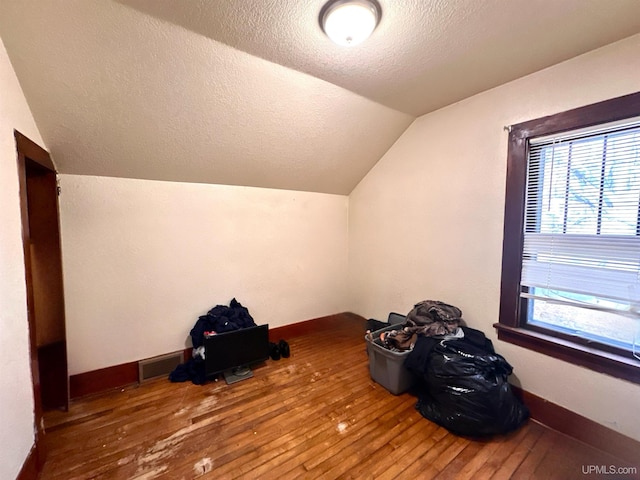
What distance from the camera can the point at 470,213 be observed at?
2.12m

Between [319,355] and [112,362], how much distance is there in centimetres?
179

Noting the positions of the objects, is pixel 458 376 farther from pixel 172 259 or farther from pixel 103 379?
pixel 103 379

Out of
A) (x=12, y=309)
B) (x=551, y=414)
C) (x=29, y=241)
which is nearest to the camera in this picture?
(x=12, y=309)

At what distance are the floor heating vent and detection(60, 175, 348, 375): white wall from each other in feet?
0.23

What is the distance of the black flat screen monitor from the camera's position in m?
2.15

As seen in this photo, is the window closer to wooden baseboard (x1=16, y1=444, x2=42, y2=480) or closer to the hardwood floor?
the hardwood floor

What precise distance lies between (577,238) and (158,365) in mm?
3286

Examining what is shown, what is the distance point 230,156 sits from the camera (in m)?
2.28

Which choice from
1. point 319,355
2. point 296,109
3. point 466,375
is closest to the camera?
point 466,375

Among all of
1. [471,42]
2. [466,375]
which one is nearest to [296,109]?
[471,42]

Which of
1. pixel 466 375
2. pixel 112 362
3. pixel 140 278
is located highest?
pixel 140 278

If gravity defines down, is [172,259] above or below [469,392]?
above

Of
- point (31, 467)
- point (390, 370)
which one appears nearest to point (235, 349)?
point (31, 467)

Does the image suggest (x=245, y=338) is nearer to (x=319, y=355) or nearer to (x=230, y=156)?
(x=319, y=355)
